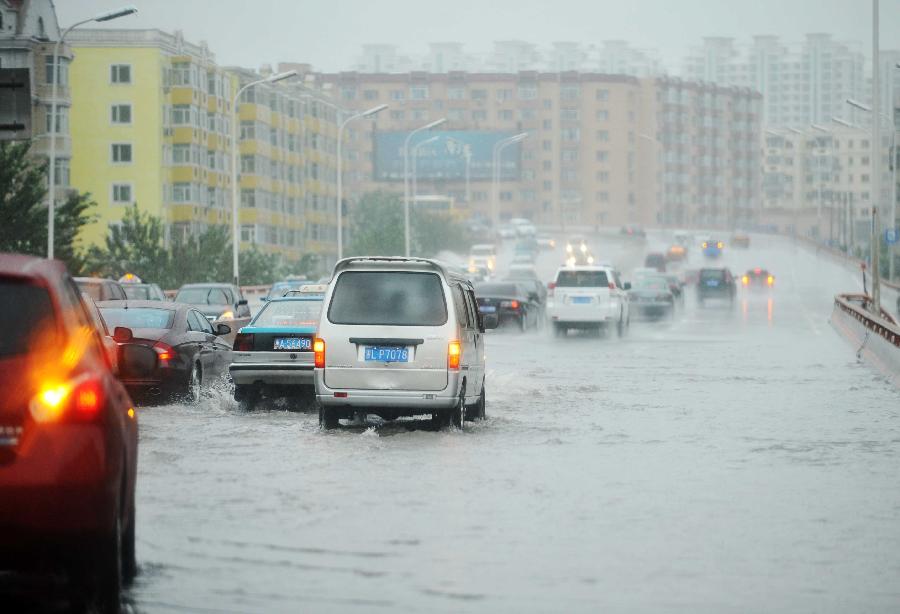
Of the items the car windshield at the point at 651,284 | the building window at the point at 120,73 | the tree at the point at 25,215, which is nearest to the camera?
the tree at the point at 25,215

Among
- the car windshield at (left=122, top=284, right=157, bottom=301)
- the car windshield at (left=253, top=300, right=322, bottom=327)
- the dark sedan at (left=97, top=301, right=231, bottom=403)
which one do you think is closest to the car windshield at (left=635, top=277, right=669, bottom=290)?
the car windshield at (left=122, top=284, right=157, bottom=301)

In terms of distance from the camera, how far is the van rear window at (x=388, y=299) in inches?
711

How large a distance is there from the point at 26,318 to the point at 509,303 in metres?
41.7

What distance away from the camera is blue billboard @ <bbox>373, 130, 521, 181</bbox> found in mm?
173125

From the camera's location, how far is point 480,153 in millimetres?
174750

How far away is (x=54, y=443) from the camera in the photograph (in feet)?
24.3

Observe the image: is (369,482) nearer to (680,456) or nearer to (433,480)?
(433,480)

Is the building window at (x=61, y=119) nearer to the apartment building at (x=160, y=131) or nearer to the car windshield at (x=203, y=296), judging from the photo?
the apartment building at (x=160, y=131)

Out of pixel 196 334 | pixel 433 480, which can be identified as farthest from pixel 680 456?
pixel 196 334

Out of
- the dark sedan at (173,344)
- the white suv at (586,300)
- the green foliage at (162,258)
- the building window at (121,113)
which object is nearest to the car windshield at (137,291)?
the white suv at (586,300)

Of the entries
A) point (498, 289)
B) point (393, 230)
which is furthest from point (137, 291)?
point (393, 230)

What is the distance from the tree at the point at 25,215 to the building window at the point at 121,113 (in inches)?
1967

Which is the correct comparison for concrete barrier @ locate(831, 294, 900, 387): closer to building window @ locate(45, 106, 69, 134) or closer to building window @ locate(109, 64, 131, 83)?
building window @ locate(45, 106, 69, 134)

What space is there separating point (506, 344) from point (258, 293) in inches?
1455
